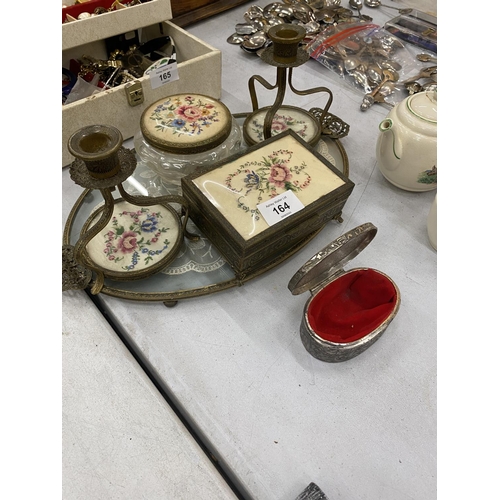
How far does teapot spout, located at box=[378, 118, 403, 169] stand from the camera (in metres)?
0.95

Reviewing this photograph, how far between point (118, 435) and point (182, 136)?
2.02ft

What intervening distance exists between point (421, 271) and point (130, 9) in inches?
43.7

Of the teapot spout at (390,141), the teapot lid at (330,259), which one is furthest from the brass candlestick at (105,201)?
the teapot spout at (390,141)

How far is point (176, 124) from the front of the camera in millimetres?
866

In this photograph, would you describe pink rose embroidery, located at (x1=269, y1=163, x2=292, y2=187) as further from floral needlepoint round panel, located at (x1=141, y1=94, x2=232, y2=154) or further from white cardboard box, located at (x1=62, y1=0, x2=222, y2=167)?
white cardboard box, located at (x1=62, y1=0, x2=222, y2=167)

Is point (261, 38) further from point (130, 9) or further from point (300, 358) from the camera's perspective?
point (300, 358)

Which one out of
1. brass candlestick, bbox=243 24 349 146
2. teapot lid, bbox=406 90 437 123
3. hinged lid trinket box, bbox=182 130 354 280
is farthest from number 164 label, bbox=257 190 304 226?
teapot lid, bbox=406 90 437 123

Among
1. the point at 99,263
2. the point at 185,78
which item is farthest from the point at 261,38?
the point at 99,263

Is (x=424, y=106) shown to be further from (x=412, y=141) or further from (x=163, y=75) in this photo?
(x=163, y=75)

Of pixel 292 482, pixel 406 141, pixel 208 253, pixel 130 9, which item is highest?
pixel 130 9

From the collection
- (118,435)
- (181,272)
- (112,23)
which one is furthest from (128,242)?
→ (112,23)

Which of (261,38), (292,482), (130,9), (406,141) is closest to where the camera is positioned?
(292,482)

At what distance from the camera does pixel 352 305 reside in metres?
0.84

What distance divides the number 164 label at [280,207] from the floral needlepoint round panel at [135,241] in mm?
207
